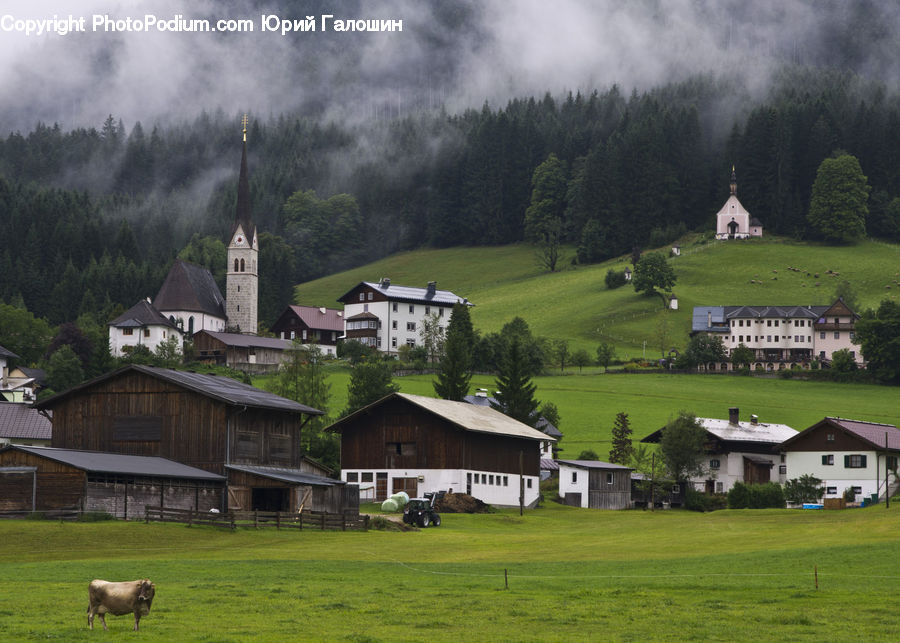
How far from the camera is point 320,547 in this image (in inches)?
1820

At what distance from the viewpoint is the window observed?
255ft

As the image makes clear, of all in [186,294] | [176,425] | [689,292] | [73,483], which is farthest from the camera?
[689,292]

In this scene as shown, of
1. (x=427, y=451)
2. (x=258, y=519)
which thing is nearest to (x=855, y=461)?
(x=427, y=451)

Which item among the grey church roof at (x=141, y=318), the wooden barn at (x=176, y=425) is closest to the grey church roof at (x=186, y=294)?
the grey church roof at (x=141, y=318)

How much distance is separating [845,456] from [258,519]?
4186 centimetres

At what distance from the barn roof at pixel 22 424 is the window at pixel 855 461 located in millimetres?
52224

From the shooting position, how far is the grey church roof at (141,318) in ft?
491

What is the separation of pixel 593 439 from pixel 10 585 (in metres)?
72.8

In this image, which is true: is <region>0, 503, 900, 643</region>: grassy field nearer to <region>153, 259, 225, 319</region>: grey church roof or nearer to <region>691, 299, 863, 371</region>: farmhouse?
<region>691, 299, 863, 371</region>: farmhouse

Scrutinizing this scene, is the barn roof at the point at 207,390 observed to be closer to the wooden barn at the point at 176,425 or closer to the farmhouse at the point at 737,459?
the wooden barn at the point at 176,425

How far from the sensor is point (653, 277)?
566 ft

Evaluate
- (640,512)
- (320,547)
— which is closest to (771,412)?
(640,512)

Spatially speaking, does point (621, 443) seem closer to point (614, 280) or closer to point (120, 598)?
point (120, 598)

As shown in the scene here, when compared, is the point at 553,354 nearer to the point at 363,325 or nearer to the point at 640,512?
the point at 363,325
